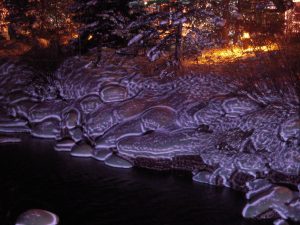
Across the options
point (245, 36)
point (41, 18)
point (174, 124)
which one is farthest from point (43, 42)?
point (174, 124)

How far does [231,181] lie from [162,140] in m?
1.55

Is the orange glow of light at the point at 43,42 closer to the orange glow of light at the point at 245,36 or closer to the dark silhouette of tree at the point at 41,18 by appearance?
the dark silhouette of tree at the point at 41,18

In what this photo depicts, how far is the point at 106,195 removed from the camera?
6.52m

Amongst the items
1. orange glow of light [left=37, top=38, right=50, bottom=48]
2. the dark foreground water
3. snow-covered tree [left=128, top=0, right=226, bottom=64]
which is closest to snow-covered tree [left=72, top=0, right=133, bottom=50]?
snow-covered tree [left=128, top=0, right=226, bottom=64]

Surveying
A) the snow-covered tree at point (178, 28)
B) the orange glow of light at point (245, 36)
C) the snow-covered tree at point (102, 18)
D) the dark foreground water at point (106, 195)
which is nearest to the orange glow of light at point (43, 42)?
the snow-covered tree at point (102, 18)

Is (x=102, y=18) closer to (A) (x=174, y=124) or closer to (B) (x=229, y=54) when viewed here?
(B) (x=229, y=54)

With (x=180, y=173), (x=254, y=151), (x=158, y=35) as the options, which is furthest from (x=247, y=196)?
(x=158, y=35)

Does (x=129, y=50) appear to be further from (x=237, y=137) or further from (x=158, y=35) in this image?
(x=237, y=137)

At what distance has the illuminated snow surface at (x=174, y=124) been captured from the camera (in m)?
6.68

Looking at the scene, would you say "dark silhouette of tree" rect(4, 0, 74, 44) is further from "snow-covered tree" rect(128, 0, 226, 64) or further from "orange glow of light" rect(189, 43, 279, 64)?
"orange glow of light" rect(189, 43, 279, 64)

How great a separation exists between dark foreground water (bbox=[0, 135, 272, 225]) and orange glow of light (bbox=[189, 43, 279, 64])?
4.27 metres

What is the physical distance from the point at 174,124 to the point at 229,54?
4.12 meters

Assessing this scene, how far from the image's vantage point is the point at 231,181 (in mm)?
6805

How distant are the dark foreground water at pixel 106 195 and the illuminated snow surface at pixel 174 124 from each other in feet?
1.15
